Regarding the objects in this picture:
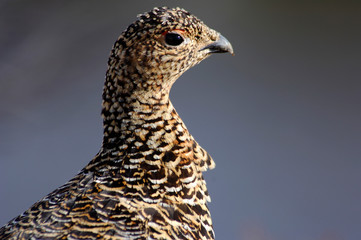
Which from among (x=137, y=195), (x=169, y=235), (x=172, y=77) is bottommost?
(x=169, y=235)

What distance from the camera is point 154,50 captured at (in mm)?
2961

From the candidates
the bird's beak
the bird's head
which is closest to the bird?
the bird's head

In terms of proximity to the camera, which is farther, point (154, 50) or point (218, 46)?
point (218, 46)

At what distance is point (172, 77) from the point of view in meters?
3.07

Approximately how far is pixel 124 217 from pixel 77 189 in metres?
0.40

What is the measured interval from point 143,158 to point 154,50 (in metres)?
0.66

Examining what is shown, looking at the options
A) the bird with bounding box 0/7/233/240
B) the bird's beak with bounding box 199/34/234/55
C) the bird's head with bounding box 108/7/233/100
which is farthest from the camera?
the bird's beak with bounding box 199/34/234/55

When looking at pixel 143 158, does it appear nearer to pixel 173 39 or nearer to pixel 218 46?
pixel 173 39

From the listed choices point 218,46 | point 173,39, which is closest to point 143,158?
point 173,39

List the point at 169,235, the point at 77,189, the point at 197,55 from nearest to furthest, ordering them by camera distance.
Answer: the point at 169,235
the point at 77,189
the point at 197,55

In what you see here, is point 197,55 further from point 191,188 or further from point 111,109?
point 191,188

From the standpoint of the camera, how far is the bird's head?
295 cm

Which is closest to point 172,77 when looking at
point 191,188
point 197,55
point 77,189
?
Answer: point 197,55

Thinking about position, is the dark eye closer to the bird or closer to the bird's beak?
the bird
